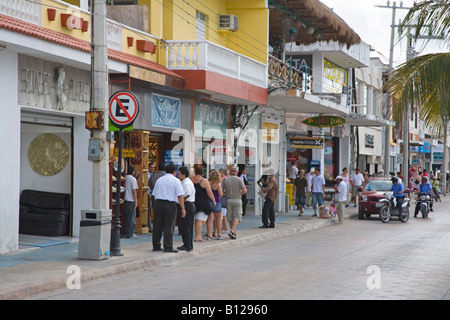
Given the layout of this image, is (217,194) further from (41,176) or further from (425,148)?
(425,148)

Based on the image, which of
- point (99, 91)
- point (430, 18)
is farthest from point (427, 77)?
point (99, 91)

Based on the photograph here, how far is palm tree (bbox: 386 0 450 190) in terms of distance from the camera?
967cm

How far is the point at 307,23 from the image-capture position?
27.1 m

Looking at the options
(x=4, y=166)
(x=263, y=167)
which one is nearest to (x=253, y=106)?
(x=263, y=167)

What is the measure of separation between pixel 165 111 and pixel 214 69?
2.05m

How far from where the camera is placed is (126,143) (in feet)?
59.0

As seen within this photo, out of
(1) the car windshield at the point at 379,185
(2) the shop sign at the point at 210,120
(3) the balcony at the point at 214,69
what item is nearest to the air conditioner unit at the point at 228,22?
(3) the balcony at the point at 214,69

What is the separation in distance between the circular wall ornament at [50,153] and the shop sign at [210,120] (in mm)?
5551

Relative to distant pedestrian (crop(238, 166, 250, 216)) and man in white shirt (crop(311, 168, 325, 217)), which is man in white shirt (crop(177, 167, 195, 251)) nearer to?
distant pedestrian (crop(238, 166, 250, 216))

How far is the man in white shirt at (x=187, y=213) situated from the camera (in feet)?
47.1

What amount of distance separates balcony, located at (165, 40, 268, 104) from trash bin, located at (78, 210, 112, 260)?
25.1ft
